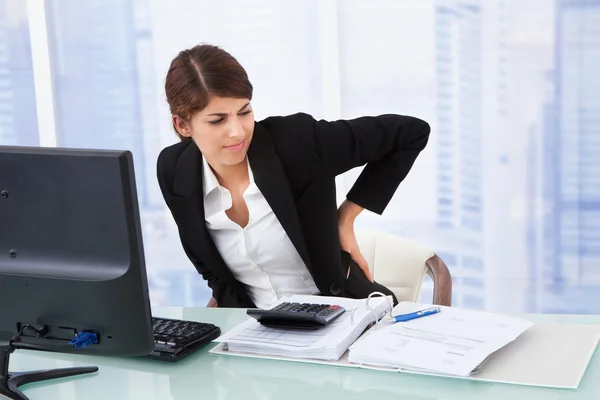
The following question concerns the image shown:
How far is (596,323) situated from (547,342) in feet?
0.63

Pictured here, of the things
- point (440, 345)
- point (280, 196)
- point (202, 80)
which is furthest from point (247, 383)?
point (202, 80)

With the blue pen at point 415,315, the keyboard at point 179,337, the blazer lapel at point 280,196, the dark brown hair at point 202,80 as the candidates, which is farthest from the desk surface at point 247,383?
the dark brown hair at point 202,80

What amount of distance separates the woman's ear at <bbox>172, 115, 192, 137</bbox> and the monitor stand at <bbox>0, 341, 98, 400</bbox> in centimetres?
87

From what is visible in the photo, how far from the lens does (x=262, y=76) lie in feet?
12.2

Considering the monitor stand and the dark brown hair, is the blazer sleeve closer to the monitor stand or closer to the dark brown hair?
the dark brown hair

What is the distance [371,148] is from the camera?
7.39 feet

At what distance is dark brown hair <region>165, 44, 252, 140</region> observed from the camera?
2086mm

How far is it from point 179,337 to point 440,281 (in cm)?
91

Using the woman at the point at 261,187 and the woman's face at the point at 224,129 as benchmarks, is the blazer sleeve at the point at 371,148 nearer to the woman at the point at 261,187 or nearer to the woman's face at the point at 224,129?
the woman at the point at 261,187

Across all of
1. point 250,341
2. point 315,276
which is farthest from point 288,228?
point 250,341

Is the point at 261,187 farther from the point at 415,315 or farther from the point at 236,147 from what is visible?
the point at 415,315

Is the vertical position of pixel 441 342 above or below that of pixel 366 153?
below

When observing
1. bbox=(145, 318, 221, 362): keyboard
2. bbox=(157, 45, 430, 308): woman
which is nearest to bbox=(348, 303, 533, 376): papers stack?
bbox=(145, 318, 221, 362): keyboard

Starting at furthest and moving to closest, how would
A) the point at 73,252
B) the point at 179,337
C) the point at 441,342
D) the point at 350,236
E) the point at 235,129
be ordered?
the point at 350,236
the point at 235,129
the point at 179,337
the point at 441,342
the point at 73,252
